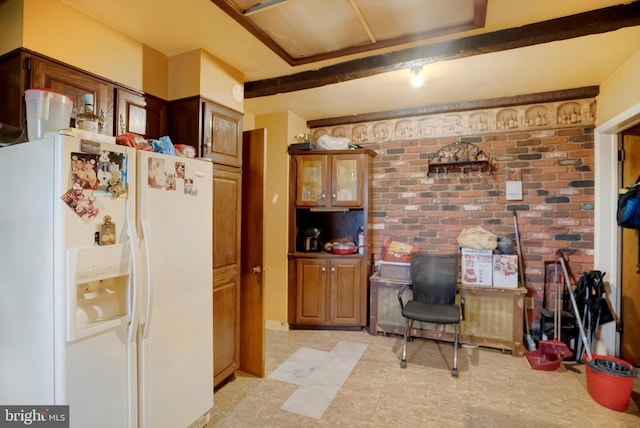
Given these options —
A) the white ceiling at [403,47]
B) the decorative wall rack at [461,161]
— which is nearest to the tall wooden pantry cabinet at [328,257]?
the white ceiling at [403,47]

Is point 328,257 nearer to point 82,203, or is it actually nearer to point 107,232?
point 107,232

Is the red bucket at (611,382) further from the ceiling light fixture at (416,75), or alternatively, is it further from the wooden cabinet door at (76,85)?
the wooden cabinet door at (76,85)

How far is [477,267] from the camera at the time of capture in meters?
3.05

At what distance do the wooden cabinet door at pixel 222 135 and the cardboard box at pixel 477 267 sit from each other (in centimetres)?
236

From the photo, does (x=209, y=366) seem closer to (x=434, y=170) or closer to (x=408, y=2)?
(x=408, y=2)

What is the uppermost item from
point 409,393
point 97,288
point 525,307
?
point 97,288

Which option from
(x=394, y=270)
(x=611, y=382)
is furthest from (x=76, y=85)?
(x=611, y=382)

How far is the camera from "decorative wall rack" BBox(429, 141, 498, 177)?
3.33m

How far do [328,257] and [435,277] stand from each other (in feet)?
3.80

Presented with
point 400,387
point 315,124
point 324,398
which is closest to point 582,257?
point 400,387

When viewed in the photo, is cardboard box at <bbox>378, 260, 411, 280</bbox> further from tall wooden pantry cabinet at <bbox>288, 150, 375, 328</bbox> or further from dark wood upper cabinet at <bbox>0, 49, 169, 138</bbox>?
dark wood upper cabinet at <bbox>0, 49, 169, 138</bbox>

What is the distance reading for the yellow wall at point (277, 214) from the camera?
3.61m

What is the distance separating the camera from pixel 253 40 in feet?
6.80

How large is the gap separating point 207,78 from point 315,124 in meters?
1.95
